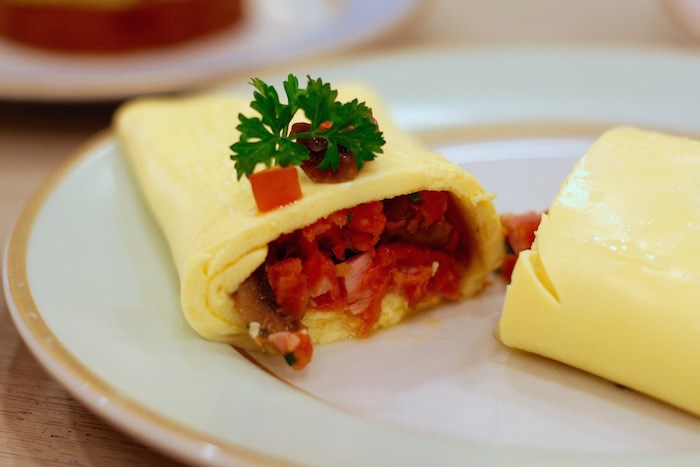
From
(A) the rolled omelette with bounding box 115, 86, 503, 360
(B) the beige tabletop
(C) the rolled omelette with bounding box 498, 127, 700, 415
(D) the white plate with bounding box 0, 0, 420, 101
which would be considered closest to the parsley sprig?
(A) the rolled omelette with bounding box 115, 86, 503, 360

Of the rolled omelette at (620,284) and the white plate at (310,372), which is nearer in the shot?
the white plate at (310,372)

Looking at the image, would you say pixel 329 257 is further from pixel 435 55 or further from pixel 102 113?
pixel 102 113

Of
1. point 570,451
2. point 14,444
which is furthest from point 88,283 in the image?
point 570,451

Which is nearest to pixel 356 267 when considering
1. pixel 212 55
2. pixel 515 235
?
pixel 515 235

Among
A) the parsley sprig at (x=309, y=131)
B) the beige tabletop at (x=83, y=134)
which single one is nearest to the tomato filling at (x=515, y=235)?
the parsley sprig at (x=309, y=131)

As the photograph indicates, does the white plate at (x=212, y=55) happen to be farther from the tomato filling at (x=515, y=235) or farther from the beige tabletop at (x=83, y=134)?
the tomato filling at (x=515, y=235)

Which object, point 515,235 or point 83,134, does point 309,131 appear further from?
point 83,134
